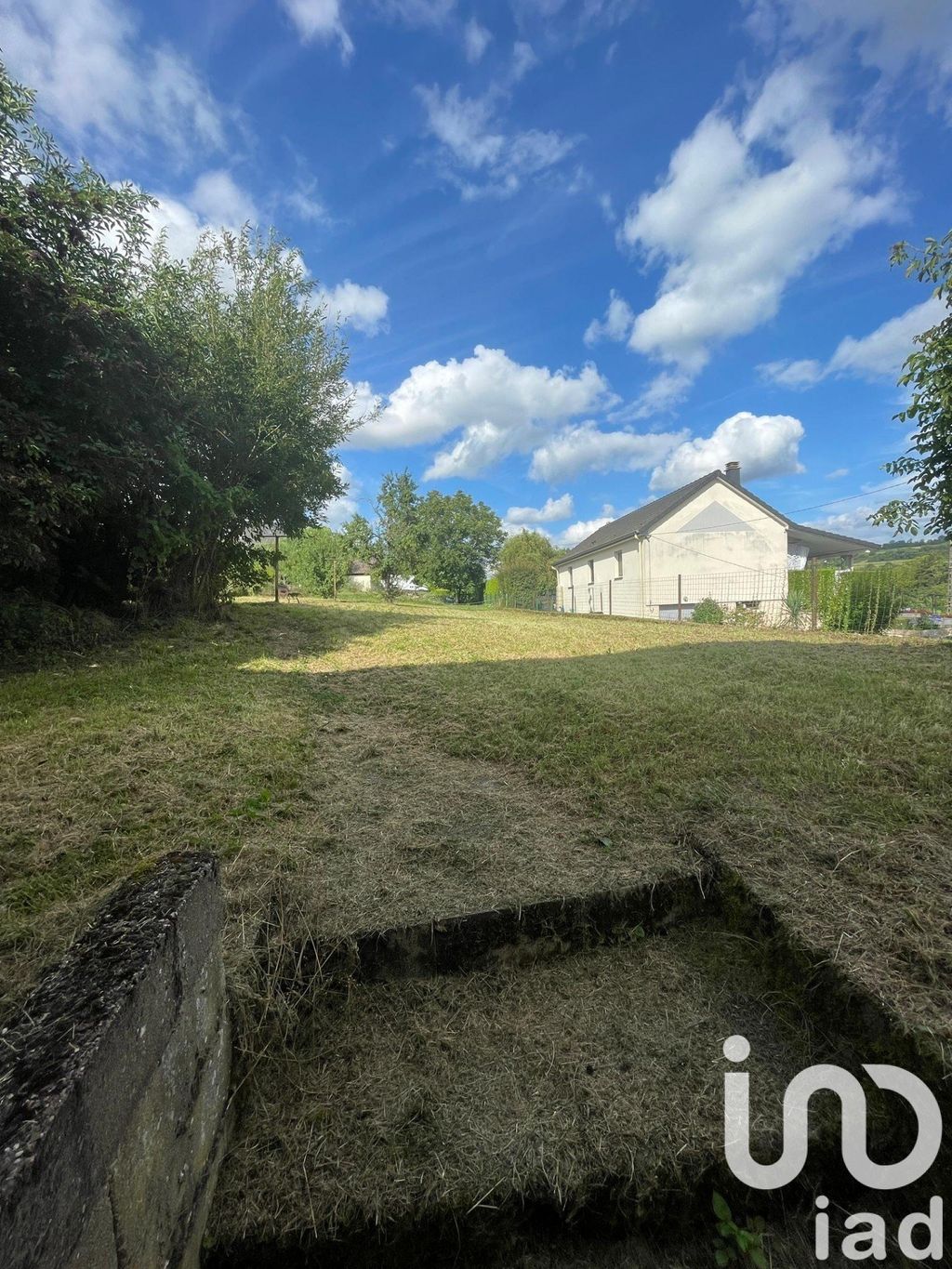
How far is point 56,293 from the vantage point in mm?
3953

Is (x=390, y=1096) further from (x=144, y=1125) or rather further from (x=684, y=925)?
(x=684, y=925)

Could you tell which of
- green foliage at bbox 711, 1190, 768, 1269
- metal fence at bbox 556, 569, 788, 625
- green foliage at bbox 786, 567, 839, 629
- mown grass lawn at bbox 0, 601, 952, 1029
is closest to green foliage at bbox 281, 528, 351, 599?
metal fence at bbox 556, 569, 788, 625

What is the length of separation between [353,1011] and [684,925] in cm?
111

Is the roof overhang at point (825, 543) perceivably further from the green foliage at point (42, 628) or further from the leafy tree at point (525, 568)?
the green foliage at point (42, 628)

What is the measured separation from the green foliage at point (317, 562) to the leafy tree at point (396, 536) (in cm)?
126

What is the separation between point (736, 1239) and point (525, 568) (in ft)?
83.2

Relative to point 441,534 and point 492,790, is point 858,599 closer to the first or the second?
point 492,790

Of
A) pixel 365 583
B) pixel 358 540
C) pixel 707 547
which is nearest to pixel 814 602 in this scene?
pixel 707 547

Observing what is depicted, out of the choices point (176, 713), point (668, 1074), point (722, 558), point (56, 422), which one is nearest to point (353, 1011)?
point (668, 1074)

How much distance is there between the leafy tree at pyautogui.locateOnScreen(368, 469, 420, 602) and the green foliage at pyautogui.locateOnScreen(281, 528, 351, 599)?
1.26 metres

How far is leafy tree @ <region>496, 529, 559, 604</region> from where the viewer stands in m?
23.3

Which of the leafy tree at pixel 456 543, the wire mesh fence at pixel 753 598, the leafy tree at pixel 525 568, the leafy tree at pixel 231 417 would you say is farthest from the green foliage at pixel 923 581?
the leafy tree at pixel 456 543

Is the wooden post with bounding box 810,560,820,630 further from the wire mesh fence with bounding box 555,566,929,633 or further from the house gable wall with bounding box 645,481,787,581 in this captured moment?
the house gable wall with bounding box 645,481,787,581

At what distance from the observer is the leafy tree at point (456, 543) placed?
2958cm
